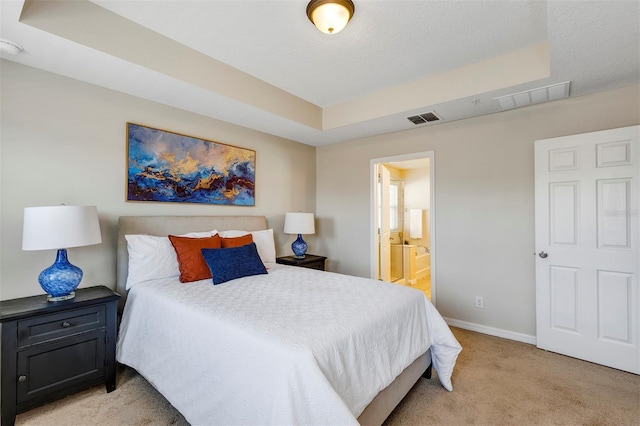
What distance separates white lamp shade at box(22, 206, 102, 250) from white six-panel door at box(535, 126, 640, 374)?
3849 mm

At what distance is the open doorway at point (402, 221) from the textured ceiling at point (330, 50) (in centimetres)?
118

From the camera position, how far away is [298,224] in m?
3.95

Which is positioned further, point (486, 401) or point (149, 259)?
point (149, 259)

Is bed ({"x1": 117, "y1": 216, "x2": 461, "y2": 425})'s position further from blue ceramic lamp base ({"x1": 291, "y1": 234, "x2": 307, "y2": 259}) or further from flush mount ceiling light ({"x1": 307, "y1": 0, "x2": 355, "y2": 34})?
flush mount ceiling light ({"x1": 307, "y1": 0, "x2": 355, "y2": 34})

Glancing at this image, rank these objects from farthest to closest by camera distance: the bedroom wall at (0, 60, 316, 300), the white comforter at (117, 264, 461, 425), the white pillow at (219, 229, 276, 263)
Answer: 1. the white pillow at (219, 229, 276, 263)
2. the bedroom wall at (0, 60, 316, 300)
3. the white comforter at (117, 264, 461, 425)

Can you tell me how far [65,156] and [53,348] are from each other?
145cm

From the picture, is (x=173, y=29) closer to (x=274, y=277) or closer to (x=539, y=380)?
(x=274, y=277)

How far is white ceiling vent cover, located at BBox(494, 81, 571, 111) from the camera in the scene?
2.59m

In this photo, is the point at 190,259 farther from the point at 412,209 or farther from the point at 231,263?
the point at 412,209

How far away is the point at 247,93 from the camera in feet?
9.70

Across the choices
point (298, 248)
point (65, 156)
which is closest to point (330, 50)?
point (65, 156)

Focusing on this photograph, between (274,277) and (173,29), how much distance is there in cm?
215

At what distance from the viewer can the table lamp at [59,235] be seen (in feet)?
6.31

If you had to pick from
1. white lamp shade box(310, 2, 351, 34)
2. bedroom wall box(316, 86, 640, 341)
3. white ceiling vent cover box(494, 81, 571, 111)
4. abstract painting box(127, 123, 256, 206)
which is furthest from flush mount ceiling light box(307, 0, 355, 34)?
bedroom wall box(316, 86, 640, 341)
